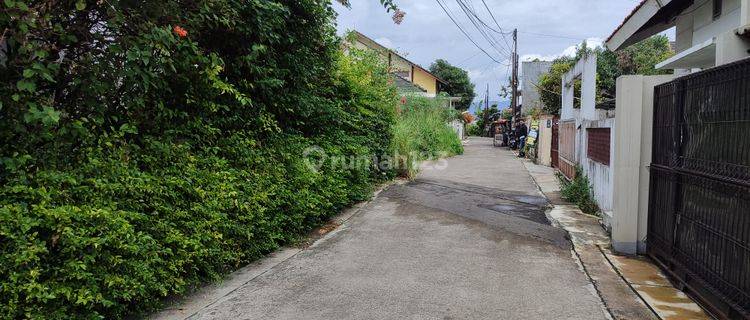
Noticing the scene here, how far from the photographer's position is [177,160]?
4.29 meters

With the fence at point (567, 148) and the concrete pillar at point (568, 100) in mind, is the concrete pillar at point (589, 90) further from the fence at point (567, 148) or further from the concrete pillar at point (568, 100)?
Answer: the concrete pillar at point (568, 100)

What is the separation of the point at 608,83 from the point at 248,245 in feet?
87.7

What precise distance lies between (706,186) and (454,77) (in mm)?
49875

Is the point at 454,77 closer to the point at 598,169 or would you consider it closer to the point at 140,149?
the point at 598,169

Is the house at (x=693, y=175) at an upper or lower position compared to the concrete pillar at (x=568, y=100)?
lower

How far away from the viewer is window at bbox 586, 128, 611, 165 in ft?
25.5

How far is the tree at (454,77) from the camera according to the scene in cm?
5262

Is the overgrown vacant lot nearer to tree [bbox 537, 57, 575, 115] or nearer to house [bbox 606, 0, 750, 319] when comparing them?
house [bbox 606, 0, 750, 319]

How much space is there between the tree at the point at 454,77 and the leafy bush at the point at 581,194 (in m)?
42.7

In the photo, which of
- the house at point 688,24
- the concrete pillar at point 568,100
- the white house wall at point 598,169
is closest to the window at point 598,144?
the white house wall at point 598,169

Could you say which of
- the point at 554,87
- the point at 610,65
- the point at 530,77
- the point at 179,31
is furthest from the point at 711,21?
the point at 530,77

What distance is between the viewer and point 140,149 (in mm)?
3973

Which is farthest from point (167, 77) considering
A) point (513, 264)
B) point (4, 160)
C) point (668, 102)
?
point (668, 102)

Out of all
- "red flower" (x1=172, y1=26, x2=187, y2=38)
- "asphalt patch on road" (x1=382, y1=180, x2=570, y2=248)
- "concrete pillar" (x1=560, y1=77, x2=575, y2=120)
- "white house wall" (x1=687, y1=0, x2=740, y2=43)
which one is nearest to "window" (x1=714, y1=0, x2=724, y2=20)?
"white house wall" (x1=687, y1=0, x2=740, y2=43)
